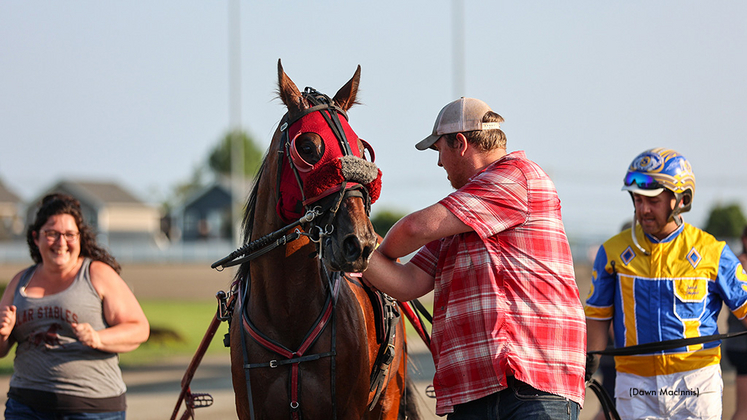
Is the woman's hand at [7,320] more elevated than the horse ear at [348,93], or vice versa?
the horse ear at [348,93]

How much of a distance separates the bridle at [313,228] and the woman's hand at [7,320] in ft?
4.57

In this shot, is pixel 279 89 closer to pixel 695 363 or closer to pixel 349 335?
pixel 349 335

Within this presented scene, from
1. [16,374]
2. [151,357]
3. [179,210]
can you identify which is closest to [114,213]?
[179,210]

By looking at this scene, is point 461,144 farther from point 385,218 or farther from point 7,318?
point 385,218

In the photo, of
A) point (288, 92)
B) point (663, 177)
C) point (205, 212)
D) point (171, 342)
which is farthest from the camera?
point (205, 212)

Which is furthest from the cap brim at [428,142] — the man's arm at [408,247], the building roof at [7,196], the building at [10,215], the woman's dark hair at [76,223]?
the building roof at [7,196]

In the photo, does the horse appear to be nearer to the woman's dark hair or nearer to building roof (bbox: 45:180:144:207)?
the woman's dark hair

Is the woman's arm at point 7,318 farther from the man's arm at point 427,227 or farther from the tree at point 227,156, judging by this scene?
the tree at point 227,156

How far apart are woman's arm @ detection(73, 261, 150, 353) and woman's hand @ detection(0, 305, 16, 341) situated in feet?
1.50

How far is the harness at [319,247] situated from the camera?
2857 millimetres

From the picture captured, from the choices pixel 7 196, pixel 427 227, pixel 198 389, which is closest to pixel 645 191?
pixel 427 227

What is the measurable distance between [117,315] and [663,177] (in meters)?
3.21

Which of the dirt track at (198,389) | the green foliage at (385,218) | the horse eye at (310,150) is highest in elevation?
the horse eye at (310,150)

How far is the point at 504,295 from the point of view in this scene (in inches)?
108
